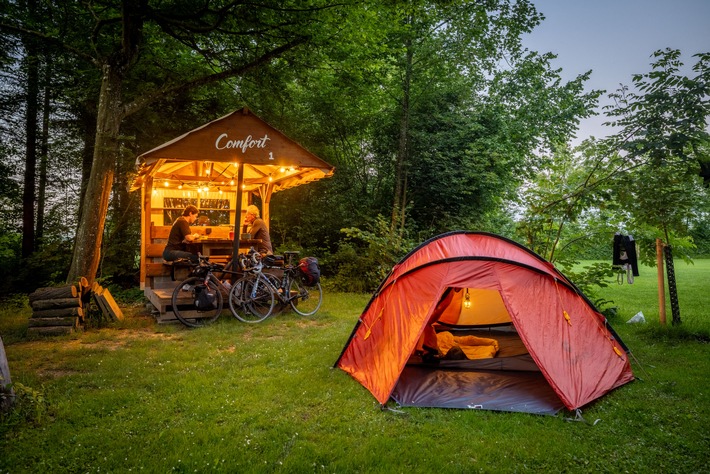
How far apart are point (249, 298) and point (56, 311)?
3.08 metres

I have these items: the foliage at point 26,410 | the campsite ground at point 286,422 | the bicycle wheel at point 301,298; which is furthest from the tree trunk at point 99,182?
the foliage at point 26,410

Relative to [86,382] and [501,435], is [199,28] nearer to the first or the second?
[86,382]

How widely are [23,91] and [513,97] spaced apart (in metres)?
14.1

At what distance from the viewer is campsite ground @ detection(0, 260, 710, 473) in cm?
319

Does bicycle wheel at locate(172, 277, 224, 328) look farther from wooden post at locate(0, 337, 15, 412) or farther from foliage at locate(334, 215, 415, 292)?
foliage at locate(334, 215, 415, 292)

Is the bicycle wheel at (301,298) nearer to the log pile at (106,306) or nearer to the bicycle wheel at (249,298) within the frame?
the bicycle wheel at (249,298)

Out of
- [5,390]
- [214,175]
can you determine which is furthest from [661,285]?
[214,175]

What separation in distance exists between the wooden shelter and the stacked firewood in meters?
1.36

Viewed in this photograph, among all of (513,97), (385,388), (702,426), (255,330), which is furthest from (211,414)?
(513,97)

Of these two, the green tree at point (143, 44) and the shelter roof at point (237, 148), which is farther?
the green tree at point (143, 44)

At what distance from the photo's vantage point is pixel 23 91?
11172mm

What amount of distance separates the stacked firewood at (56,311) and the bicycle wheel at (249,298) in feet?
8.14

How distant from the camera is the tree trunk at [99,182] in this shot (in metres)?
8.08

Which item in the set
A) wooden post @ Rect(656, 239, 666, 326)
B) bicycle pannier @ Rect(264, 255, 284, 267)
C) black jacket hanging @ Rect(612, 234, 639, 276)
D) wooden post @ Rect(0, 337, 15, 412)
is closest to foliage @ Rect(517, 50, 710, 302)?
wooden post @ Rect(656, 239, 666, 326)
